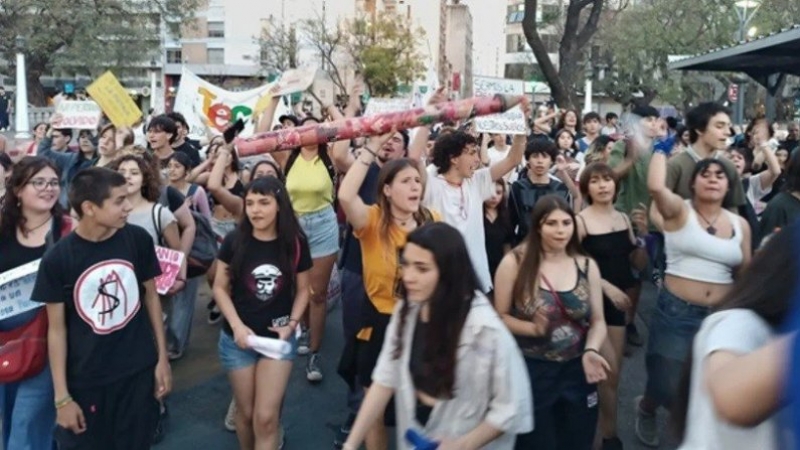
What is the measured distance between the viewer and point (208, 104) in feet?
32.6

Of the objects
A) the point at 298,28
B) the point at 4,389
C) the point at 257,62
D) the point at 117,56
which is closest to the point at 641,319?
the point at 4,389

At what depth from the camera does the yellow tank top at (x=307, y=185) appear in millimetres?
5797

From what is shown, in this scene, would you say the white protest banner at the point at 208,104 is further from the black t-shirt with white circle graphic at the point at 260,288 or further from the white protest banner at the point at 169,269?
the black t-shirt with white circle graphic at the point at 260,288

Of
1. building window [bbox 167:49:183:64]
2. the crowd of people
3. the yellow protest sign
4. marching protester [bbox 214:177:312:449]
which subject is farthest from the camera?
building window [bbox 167:49:183:64]

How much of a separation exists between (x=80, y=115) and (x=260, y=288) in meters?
5.06

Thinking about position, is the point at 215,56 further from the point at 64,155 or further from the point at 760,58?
the point at 64,155

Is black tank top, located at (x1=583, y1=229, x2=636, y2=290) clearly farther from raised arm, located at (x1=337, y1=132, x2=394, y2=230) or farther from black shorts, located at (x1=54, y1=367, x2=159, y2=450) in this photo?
black shorts, located at (x1=54, y1=367, x2=159, y2=450)

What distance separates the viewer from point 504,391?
8.58ft

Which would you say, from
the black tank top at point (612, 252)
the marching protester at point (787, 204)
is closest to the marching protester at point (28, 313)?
the black tank top at point (612, 252)

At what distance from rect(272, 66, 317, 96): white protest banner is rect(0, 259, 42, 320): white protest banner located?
2.28 meters

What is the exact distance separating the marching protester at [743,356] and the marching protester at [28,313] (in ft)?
9.57

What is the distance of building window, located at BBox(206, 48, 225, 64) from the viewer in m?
66.9

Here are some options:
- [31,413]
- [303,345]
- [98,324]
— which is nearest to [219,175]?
[98,324]

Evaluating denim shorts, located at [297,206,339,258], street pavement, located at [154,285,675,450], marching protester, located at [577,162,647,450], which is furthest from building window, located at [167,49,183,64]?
marching protester, located at [577,162,647,450]
